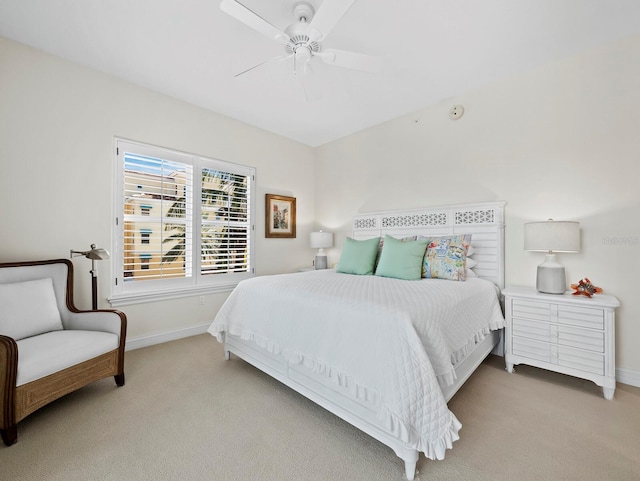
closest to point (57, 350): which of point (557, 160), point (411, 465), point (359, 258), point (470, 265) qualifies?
point (411, 465)

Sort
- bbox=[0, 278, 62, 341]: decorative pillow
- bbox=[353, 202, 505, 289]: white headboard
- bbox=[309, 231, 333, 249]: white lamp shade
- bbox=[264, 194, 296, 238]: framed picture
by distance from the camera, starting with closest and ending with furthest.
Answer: bbox=[0, 278, 62, 341]: decorative pillow < bbox=[353, 202, 505, 289]: white headboard < bbox=[264, 194, 296, 238]: framed picture < bbox=[309, 231, 333, 249]: white lamp shade

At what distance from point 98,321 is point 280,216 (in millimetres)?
2572

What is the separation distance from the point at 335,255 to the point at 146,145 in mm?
2835

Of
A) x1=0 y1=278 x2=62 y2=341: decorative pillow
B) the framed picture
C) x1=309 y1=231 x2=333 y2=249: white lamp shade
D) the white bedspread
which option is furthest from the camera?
x1=309 y1=231 x2=333 y2=249: white lamp shade

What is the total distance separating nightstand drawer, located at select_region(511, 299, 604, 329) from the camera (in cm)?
206

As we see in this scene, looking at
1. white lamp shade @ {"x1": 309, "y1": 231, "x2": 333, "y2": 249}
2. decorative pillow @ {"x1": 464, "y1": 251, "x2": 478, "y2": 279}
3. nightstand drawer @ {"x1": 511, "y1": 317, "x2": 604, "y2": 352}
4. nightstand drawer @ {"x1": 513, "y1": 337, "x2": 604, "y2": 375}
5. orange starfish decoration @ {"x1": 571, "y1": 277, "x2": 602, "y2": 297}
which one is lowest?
nightstand drawer @ {"x1": 513, "y1": 337, "x2": 604, "y2": 375}

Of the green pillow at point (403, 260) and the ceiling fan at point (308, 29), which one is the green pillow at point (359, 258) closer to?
the green pillow at point (403, 260)

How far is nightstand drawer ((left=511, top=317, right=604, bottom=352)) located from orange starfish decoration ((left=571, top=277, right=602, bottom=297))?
30cm

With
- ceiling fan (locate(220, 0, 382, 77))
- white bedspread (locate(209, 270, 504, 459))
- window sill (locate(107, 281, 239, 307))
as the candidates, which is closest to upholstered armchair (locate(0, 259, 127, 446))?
window sill (locate(107, 281, 239, 307))

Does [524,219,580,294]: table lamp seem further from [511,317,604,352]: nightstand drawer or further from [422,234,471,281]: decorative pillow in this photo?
[422,234,471,281]: decorative pillow

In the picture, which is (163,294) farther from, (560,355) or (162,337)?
(560,355)

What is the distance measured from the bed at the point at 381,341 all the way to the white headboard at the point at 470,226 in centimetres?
1

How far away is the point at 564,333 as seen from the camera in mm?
2182

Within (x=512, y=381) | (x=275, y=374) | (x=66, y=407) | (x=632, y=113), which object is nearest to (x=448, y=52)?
(x=632, y=113)
